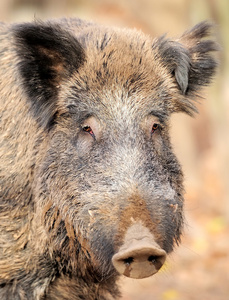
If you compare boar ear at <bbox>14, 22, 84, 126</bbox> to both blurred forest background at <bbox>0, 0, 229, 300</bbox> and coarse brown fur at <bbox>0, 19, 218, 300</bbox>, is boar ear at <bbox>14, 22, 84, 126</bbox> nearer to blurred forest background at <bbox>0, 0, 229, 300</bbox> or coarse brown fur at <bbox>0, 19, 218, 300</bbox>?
coarse brown fur at <bbox>0, 19, 218, 300</bbox>

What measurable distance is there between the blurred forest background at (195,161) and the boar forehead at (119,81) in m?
0.62

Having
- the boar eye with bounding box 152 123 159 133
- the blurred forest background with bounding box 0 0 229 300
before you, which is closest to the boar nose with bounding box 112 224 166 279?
the blurred forest background with bounding box 0 0 229 300

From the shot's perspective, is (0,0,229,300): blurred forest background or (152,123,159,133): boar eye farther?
(0,0,229,300): blurred forest background

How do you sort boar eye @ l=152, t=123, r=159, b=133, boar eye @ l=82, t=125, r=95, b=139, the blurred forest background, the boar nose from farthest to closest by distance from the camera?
the blurred forest background, boar eye @ l=152, t=123, r=159, b=133, boar eye @ l=82, t=125, r=95, b=139, the boar nose

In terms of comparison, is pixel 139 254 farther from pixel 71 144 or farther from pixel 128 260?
pixel 71 144

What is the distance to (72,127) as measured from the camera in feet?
19.3

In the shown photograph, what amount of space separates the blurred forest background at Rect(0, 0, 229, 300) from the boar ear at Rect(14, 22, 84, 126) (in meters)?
0.35

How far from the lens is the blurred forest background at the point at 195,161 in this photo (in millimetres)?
10672

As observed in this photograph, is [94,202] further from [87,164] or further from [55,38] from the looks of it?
[55,38]

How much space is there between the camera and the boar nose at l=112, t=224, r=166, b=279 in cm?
483

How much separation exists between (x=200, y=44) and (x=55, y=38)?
1.46 meters

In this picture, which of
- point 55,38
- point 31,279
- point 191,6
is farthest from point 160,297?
point 191,6

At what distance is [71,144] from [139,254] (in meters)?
1.35

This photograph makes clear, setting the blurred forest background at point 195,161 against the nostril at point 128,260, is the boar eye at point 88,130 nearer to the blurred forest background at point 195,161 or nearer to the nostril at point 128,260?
the blurred forest background at point 195,161
